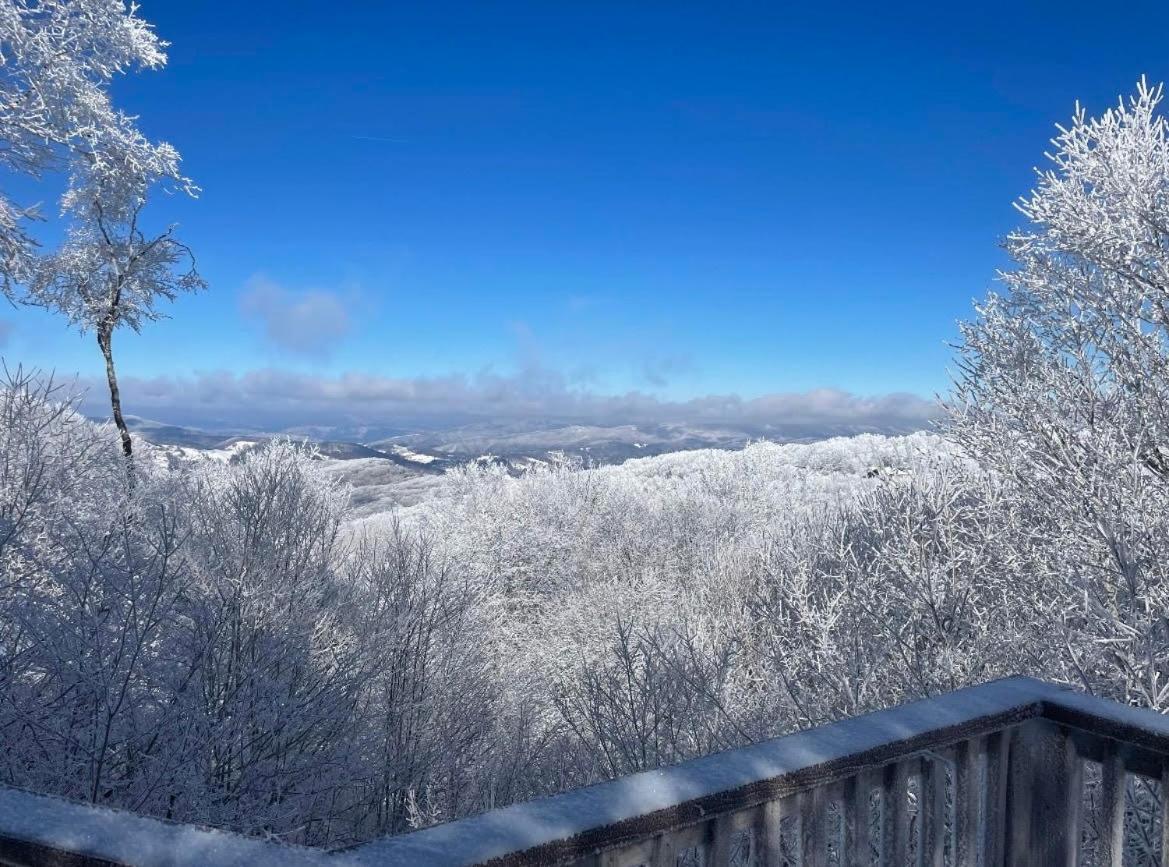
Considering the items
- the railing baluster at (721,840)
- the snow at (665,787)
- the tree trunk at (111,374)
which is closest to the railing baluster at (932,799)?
the snow at (665,787)

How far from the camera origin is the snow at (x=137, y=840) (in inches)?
47.2

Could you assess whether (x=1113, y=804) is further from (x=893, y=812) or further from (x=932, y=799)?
(x=893, y=812)

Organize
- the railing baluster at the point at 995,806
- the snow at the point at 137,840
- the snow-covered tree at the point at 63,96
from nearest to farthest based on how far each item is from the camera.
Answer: the snow at the point at 137,840
the railing baluster at the point at 995,806
the snow-covered tree at the point at 63,96

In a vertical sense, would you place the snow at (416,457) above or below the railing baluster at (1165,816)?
below

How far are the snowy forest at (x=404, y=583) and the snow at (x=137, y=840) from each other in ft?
20.9

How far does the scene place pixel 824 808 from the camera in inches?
69.6

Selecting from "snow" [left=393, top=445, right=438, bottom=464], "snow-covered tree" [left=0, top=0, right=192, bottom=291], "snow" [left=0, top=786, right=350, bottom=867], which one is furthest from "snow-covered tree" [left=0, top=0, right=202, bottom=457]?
"snow" [left=393, top=445, right=438, bottom=464]

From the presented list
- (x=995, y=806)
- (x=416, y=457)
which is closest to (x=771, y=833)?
(x=995, y=806)

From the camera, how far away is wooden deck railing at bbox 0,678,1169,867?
1245mm

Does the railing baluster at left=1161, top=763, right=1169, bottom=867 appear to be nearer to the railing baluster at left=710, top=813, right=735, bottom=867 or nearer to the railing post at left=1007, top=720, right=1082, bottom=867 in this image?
the railing post at left=1007, top=720, right=1082, bottom=867

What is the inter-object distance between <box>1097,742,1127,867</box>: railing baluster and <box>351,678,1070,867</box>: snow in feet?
0.62

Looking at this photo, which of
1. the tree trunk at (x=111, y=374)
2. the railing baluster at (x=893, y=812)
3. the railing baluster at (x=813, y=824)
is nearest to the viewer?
the railing baluster at (x=813, y=824)

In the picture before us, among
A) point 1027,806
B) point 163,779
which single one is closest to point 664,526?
point 163,779

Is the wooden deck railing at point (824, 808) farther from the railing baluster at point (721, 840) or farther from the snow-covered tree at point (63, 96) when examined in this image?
the snow-covered tree at point (63, 96)
